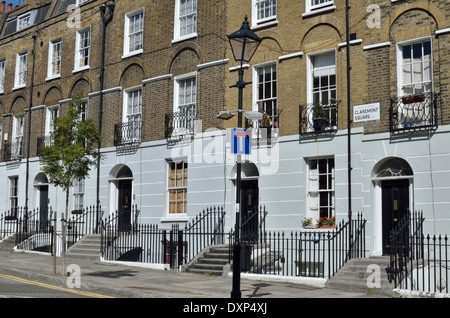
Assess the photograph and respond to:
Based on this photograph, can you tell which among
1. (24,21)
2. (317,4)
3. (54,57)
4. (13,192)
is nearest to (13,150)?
(13,192)

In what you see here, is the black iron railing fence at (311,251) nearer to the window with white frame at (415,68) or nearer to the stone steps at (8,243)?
the window with white frame at (415,68)

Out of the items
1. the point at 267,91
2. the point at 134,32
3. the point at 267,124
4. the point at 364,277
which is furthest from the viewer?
the point at 134,32

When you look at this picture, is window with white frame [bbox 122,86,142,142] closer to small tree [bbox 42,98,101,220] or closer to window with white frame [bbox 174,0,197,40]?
window with white frame [bbox 174,0,197,40]

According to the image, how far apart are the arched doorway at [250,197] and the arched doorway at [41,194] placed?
429 inches

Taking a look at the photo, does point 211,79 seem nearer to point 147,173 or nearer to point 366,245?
point 147,173

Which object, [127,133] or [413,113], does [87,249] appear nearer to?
[127,133]

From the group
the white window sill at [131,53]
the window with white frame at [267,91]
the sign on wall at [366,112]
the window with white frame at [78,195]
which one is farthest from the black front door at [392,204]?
the window with white frame at [78,195]

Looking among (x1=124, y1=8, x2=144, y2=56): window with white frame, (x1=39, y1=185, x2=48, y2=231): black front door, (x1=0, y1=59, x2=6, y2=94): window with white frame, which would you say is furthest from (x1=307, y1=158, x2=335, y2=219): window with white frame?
(x1=0, y1=59, x2=6, y2=94): window with white frame

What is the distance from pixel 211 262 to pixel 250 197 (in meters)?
2.80

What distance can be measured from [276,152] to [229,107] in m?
2.44

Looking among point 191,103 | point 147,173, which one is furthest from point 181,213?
point 191,103

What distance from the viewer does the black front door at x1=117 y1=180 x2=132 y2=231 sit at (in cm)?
2342

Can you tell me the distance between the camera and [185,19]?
22.4m

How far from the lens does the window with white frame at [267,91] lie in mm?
19297
